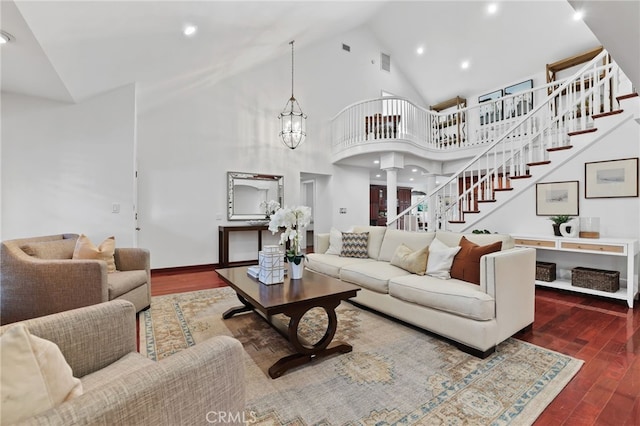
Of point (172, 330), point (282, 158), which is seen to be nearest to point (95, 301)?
point (172, 330)

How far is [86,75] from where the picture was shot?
3.06 meters

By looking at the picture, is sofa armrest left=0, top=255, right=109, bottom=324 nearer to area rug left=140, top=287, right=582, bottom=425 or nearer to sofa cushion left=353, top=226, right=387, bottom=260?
area rug left=140, top=287, right=582, bottom=425

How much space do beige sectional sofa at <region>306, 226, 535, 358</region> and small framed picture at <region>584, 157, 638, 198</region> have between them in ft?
7.14

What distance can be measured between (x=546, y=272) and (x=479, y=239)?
1.90m

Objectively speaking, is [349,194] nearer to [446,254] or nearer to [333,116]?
[333,116]

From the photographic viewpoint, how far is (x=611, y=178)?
12.1ft

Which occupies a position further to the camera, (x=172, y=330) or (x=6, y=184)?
(x=6, y=184)

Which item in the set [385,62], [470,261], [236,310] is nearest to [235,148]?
[236,310]

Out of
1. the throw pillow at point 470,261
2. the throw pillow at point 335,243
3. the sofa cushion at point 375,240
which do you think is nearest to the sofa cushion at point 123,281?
the throw pillow at point 335,243

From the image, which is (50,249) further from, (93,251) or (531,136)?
(531,136)

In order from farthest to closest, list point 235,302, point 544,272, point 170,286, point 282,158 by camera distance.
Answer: point 282,158 < point 170,286 < point 544,272 < point 235,302

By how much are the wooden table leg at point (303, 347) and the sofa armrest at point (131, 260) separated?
6.74ft

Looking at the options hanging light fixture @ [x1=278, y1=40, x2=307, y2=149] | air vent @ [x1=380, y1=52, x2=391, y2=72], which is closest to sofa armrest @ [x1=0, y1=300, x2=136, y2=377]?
hanging light fixture @ [x1=278, y1=40, x2=307, y2=149]

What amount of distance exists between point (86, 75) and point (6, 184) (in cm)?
157
